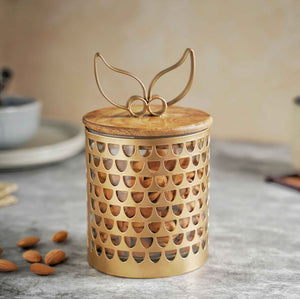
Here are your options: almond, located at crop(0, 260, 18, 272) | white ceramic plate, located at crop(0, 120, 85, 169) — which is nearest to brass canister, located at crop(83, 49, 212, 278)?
almond, located at crop(0, 260, 18, 272)

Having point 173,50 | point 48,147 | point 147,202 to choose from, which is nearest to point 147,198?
point 147,202

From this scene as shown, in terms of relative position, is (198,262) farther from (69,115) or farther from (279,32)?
(69,115)

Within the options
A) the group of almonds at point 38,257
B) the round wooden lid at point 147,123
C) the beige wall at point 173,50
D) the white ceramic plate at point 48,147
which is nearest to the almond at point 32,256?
the group of almonds at point 38,257

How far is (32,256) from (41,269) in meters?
0.05

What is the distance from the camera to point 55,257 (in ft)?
2.60

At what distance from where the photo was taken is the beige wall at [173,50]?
1415 millimetres

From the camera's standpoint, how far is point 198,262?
777mm

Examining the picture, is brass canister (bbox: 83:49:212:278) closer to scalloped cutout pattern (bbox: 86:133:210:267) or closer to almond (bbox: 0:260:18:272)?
scalloped cutout pattern (bbox: 86:133:210:267)

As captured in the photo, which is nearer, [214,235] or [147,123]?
[147,123]

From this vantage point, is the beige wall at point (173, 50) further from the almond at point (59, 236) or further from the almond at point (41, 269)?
the almond at point (41, 269)

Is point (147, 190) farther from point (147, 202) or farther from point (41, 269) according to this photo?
point (41, 269)

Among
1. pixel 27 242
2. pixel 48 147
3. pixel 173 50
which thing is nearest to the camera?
pixel 27 242

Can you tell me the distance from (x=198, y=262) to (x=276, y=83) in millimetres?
763

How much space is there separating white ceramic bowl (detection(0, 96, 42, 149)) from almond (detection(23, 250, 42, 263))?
477 mm
